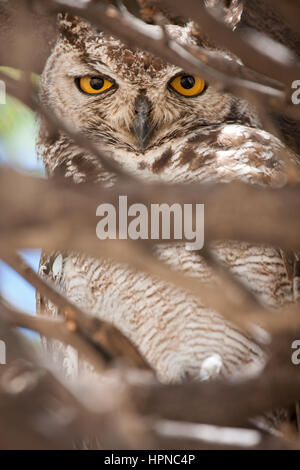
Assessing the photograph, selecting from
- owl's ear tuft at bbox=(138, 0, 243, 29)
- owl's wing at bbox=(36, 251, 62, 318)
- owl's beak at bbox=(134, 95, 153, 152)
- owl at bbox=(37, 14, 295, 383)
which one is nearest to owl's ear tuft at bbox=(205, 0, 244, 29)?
owl's ear tuft at bbox=(138, 0, 243, 29)

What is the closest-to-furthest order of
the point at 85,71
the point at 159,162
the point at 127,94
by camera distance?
the point at 159,162 < the point at 127,94 < the point at 85,71

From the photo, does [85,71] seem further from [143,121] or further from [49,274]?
[49,274]

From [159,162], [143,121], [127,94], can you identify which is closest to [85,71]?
[127,94]

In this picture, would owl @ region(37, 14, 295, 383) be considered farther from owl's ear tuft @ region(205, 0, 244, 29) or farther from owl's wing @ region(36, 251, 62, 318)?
owl's ear tuft @ region(205, 0, 244, 29)

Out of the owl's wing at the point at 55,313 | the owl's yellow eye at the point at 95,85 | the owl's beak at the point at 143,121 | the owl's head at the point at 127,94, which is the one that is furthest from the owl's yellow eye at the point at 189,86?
the owl's wing at the point at 55,313

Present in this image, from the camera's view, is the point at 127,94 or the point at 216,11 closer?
the point at 127,94

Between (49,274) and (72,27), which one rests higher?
(72,27)

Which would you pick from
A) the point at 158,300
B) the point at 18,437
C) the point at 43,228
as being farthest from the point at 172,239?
the point at 158,300

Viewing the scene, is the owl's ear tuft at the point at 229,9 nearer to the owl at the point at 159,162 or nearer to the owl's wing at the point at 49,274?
the owl at the point at 159,162
